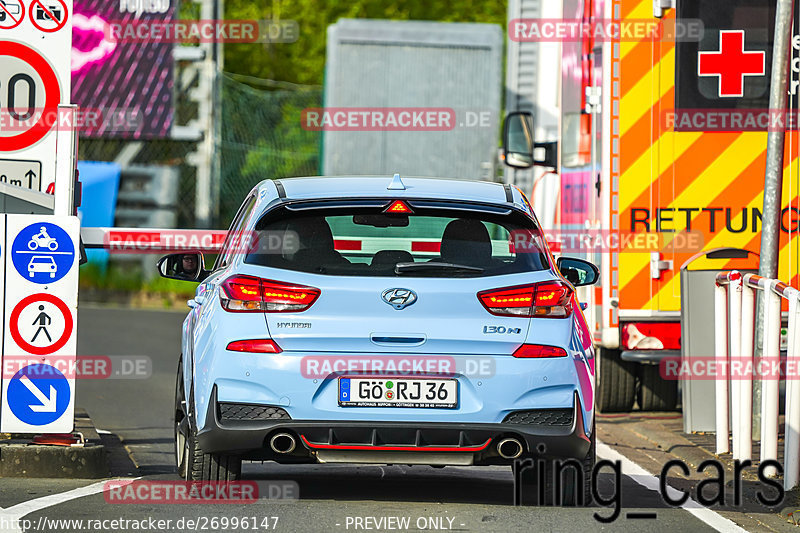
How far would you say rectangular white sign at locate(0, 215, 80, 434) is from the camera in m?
9.20

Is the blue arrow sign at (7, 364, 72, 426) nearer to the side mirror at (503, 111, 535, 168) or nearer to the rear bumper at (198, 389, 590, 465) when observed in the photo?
the rear bumper at (198, 389, 590, 465)

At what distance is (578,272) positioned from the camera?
907cm

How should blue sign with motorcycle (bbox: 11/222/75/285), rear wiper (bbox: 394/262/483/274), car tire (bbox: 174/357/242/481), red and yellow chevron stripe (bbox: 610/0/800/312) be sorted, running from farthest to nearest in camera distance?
1. red and yellow chevron stripe (bbox: 610/0/800/312)
2. blue sign with motorcycle (bbox: 11/222/75/285)
3. car tire (bbox: 174/357/242/481)
4. rear wiper (bbox: 394/262/483/274)

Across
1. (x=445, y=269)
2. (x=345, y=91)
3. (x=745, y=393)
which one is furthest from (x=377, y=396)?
(x=345, y=91)

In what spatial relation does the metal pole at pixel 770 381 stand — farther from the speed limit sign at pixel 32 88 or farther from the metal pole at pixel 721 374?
the speed limit sign at pixel 32 88

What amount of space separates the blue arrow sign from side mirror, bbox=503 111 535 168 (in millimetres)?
5744

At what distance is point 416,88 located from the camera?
74.4ft

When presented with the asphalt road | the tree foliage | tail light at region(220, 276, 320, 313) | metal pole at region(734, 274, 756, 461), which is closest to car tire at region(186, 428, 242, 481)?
the asphalt road

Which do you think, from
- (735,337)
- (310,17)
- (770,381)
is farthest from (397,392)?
(310,17)

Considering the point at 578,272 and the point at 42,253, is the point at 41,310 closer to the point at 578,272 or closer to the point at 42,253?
the point at 42,253

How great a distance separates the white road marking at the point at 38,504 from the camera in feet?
24.2

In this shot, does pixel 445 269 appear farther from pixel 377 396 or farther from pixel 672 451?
pixel 672 451

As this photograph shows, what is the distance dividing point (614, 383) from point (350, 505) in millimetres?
5508

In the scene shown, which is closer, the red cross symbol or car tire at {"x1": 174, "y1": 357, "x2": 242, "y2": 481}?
car tire at {"x1": 174, "y1": 357, "x2": 242, "y2": 481}
